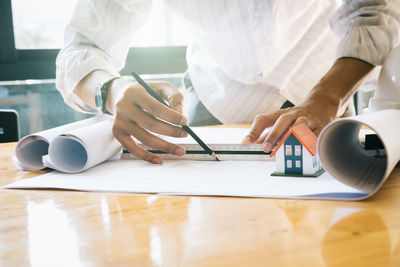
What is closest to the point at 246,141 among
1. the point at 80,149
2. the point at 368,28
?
the point at 80,149

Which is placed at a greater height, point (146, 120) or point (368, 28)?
point (368, 28)

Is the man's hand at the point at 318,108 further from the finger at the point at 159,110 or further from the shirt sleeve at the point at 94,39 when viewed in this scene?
the shirt sleeve at the point at 94,39

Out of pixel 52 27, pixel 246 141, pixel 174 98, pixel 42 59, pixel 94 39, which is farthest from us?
pixel 52 27

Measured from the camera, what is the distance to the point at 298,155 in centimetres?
68

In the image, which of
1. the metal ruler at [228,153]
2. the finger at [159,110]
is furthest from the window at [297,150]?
the finger at [159,110]

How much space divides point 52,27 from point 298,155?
214 centimetres

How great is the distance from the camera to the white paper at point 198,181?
590mm

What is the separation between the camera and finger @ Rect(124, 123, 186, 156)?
848 millimetres

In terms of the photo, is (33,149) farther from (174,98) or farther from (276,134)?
(276,134)

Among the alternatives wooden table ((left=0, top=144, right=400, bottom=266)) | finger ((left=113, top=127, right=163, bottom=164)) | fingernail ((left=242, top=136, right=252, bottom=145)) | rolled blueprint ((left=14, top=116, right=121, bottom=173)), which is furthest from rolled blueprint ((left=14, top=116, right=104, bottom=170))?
fingernail ((left=242, top=136, right=252, bottom=145))

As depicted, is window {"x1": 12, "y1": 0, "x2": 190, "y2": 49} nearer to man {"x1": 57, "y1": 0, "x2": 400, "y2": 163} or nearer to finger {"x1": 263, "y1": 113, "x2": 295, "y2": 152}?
man {"x1": 57, "y1": 0, "x2": 400, "y2": 163}

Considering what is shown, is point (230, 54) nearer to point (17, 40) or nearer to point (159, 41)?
point (159, 41)

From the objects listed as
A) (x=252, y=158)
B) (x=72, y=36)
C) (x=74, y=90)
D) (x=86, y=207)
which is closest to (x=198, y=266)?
(x=86, y=207)

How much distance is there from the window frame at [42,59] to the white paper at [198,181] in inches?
63.3
